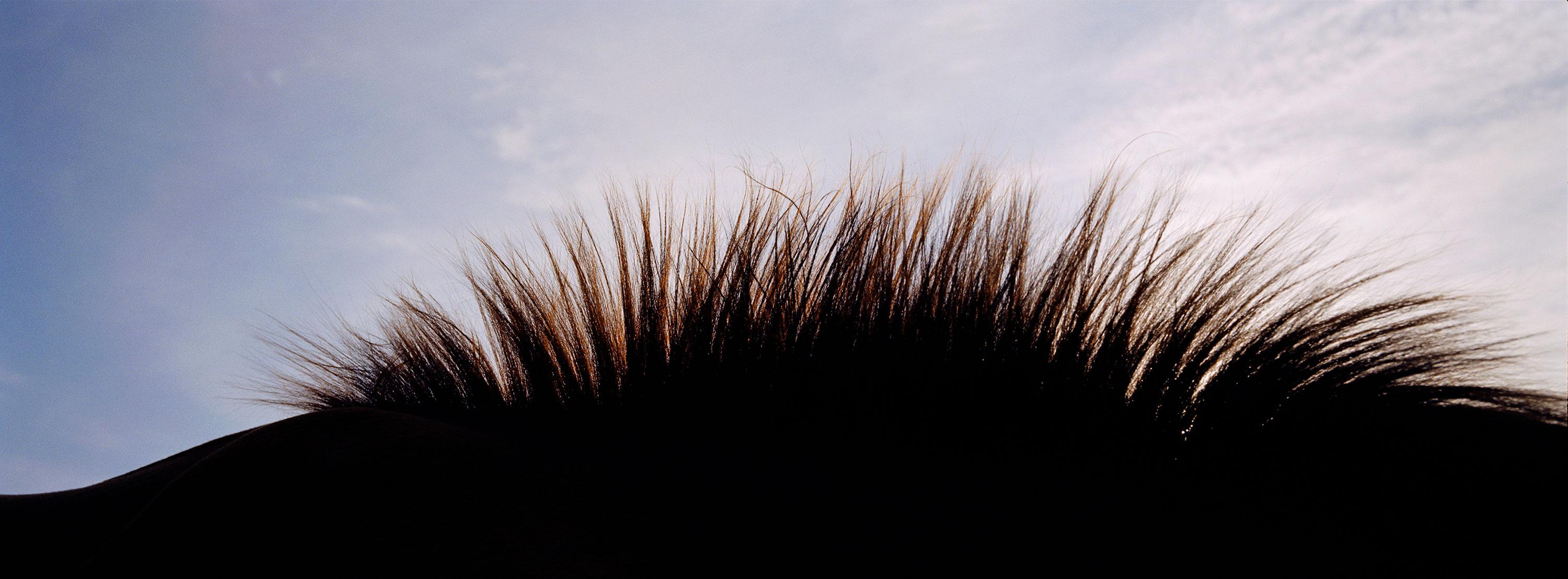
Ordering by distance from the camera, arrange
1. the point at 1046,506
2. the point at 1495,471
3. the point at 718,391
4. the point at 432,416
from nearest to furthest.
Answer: the point at 1495,471, the point at 1046,506, the point at 718,391, the point at 432,416

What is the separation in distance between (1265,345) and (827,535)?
1.61ft

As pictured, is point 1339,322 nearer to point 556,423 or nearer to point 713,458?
point 713,458

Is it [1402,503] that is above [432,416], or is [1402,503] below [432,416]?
below

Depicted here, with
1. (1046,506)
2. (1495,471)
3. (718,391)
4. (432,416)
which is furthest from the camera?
(432,416)

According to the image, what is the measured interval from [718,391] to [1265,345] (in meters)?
0.58

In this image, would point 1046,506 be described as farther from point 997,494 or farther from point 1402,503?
point 1402,503

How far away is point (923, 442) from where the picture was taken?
2.74 feet

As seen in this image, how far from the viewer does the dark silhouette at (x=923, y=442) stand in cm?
71

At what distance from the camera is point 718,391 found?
926 mm

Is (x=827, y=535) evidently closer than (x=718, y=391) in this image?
Yes

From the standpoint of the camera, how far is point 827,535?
78cm

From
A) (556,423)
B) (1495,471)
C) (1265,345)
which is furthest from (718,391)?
(1495,471)

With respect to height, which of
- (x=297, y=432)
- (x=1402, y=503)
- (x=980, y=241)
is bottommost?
(x=1402, y=503)

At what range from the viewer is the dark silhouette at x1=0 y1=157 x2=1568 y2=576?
71 centimetres
